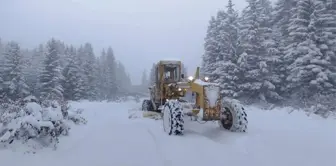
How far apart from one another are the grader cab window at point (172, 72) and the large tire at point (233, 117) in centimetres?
437

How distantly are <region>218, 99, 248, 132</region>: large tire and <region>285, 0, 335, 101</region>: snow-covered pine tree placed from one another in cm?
1145

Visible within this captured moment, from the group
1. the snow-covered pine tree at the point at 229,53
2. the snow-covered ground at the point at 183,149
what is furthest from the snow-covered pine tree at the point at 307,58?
the snow-covered ground at the point at 183,149

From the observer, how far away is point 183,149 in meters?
7.77

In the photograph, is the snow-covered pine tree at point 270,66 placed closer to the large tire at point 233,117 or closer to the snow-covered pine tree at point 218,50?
the snow-covered pine tree at point 218,50

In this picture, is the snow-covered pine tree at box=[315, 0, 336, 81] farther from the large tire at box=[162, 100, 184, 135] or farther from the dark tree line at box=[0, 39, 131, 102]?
the dark tree line at box=[0, 39, 131, 102]

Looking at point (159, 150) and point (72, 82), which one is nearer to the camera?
point (159, 150)

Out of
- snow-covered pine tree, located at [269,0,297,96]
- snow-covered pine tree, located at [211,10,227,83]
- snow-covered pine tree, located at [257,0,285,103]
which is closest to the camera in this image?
snow-covered pine tree, located at [257,0,285,103]

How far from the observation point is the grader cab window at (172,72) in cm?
1527

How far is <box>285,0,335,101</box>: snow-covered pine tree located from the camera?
69.7 ft

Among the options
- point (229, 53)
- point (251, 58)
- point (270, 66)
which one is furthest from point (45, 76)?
point (270, 66)

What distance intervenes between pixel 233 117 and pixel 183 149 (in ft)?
11.2

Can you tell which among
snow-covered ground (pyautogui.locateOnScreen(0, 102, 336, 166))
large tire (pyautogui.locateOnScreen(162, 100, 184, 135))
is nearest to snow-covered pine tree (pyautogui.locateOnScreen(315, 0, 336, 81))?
snow-covered ground (pyautogui.locateOnScreen(0, 102, 336, 166))

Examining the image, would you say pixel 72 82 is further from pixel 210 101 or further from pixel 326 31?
pixel 210 101

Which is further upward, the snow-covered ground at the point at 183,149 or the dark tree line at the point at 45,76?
the dark tree line at the point at 45,76
